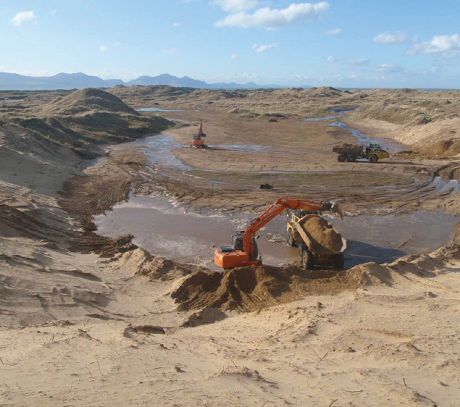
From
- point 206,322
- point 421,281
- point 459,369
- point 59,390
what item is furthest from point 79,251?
point 459,369

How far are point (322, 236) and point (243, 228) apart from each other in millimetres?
4595

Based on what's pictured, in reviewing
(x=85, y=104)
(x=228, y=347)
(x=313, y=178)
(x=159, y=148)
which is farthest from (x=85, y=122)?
(x=228, y=347)

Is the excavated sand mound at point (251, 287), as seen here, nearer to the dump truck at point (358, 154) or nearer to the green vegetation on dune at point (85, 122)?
the dump truck at point (358, 154)

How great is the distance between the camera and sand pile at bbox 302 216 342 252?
1275 centimetres

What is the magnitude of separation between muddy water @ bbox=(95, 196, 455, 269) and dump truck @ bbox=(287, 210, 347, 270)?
1234 mm

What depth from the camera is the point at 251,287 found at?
10953 millimetres

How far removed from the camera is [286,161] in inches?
1185

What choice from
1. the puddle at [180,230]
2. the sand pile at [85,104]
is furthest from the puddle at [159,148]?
the sand pile at [85,104]

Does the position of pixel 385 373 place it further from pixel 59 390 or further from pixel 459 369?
pixel 59 390

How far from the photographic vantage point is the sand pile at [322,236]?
1275 centimetres

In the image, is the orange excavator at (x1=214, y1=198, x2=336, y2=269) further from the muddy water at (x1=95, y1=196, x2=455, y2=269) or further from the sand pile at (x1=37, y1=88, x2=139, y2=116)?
the sand pile at (x1=37, y1=88, x2=139, y2=116)

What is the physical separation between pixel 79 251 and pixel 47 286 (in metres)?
4.33

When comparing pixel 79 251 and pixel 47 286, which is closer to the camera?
pixel 47 286

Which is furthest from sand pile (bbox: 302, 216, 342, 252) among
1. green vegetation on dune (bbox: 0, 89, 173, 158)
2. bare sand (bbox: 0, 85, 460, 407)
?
green vegetation on dune (bbox: 0, 89, 173, 158)
